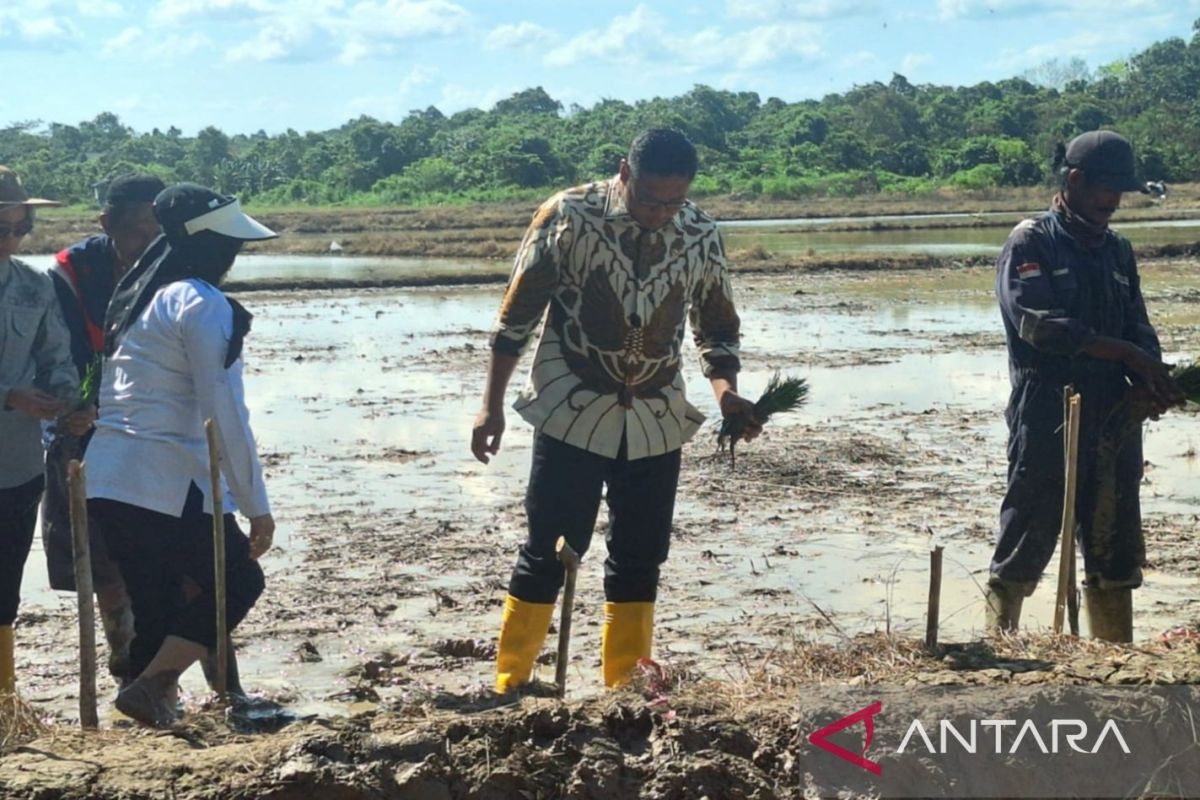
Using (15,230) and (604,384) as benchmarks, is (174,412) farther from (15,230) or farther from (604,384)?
(604,384)

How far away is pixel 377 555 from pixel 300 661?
62.9 inches

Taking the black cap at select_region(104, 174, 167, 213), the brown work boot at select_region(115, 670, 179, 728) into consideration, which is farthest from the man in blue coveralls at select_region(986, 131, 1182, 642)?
the black cap at select_region(104, 174, 167, 213)

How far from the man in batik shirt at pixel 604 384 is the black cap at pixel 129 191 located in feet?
4.26

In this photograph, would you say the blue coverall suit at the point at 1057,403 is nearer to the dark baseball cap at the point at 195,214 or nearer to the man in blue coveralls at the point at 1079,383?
the man in blue coveralls at the point at 1079,383

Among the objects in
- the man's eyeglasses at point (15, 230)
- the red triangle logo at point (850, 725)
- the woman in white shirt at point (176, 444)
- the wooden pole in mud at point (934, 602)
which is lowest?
the red triangle logo at point (850, 725)

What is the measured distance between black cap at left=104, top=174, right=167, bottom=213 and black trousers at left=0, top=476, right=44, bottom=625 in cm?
94

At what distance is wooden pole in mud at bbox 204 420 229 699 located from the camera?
13.0 feet

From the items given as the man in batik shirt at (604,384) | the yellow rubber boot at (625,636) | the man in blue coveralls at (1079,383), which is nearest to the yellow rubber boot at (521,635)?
the man in batik shirt at (604,384)

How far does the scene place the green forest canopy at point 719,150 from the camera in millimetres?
52156

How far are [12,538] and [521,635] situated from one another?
1498 mm

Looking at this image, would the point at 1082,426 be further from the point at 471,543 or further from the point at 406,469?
the point at 406,469

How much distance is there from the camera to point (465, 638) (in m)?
5.70

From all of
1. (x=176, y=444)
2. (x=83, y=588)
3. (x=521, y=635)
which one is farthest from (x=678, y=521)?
(x=83, y=588)

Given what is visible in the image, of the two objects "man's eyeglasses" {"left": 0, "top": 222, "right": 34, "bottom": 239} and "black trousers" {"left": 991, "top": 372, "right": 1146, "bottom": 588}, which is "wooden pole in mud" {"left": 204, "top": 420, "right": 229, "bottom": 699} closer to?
"man's eyeglasses" {"left": 0, "top": 222, "right": 34, "bottom": 239}
